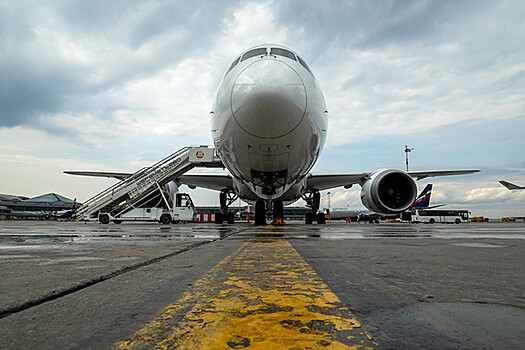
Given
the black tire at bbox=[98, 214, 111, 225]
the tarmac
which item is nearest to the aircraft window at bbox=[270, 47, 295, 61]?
the tarmac

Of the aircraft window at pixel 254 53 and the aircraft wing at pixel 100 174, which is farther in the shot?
the aircraft wing at pixel 100 174

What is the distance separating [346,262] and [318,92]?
6.05 meters

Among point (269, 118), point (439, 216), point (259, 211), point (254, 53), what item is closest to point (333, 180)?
point (259, 211)

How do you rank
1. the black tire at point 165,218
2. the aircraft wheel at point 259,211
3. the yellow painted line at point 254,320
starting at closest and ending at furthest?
1. the yellow painted line at point 254,320
2. the aircraft wheel at point 259,211
3. the black tire at point 165,218

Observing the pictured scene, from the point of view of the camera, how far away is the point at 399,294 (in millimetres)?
1823

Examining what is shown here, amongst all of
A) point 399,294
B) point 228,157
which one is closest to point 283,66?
point 228,157

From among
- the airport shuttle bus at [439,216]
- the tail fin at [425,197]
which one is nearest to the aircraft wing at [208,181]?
the airport shuttle bus at [439,216]

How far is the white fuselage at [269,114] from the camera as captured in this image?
7234 millimetres

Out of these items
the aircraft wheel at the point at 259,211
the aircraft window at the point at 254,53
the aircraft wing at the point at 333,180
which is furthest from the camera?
the aircraft wheel at the point at 259,211

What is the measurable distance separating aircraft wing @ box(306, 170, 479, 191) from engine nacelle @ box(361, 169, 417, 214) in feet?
6.00

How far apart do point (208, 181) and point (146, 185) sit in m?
3.24

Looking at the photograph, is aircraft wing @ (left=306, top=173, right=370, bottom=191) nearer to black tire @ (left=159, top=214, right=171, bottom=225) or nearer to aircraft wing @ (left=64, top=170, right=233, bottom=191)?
aircraft wing @ (left=64, top=170, right=233, bottom=191)

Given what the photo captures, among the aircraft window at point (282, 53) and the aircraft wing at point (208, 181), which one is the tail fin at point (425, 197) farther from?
the aircraft window at point (282, 53)

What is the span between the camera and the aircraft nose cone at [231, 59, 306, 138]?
7.12 metres
